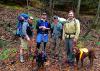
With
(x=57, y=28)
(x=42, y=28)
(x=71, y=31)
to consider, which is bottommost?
(x=57, y=28)

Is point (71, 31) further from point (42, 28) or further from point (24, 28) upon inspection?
point (24, 28)

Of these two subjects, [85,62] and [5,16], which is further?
[5,16]

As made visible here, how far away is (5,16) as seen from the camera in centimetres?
1969

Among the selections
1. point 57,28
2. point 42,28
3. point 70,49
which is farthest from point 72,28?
point 57,28

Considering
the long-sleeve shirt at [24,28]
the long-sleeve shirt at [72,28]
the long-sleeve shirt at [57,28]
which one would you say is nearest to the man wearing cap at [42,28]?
the long-sleeve shirt at [24,28]

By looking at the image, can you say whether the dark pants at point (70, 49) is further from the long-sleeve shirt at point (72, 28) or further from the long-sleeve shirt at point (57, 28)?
the long-sleeve shirt at point (57, 28)

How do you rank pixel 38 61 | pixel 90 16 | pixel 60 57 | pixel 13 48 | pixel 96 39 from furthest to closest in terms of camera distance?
1. pixel 90 16
2. pixel 96 39
3. pixel 13 48
4. pixel 60 57
5. pixel 38 61

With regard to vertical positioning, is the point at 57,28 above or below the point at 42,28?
below

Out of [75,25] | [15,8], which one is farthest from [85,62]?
[15,8]

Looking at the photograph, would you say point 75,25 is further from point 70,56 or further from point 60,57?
point 60,57

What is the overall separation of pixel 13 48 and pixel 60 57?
2970 millimetres

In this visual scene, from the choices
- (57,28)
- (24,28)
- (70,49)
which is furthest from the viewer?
(57,28)

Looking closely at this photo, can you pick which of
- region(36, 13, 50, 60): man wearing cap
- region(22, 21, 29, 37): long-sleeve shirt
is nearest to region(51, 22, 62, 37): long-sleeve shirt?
region(36, 13, 50, 60): man wearing cap

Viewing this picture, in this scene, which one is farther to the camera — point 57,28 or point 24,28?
point 57,28
